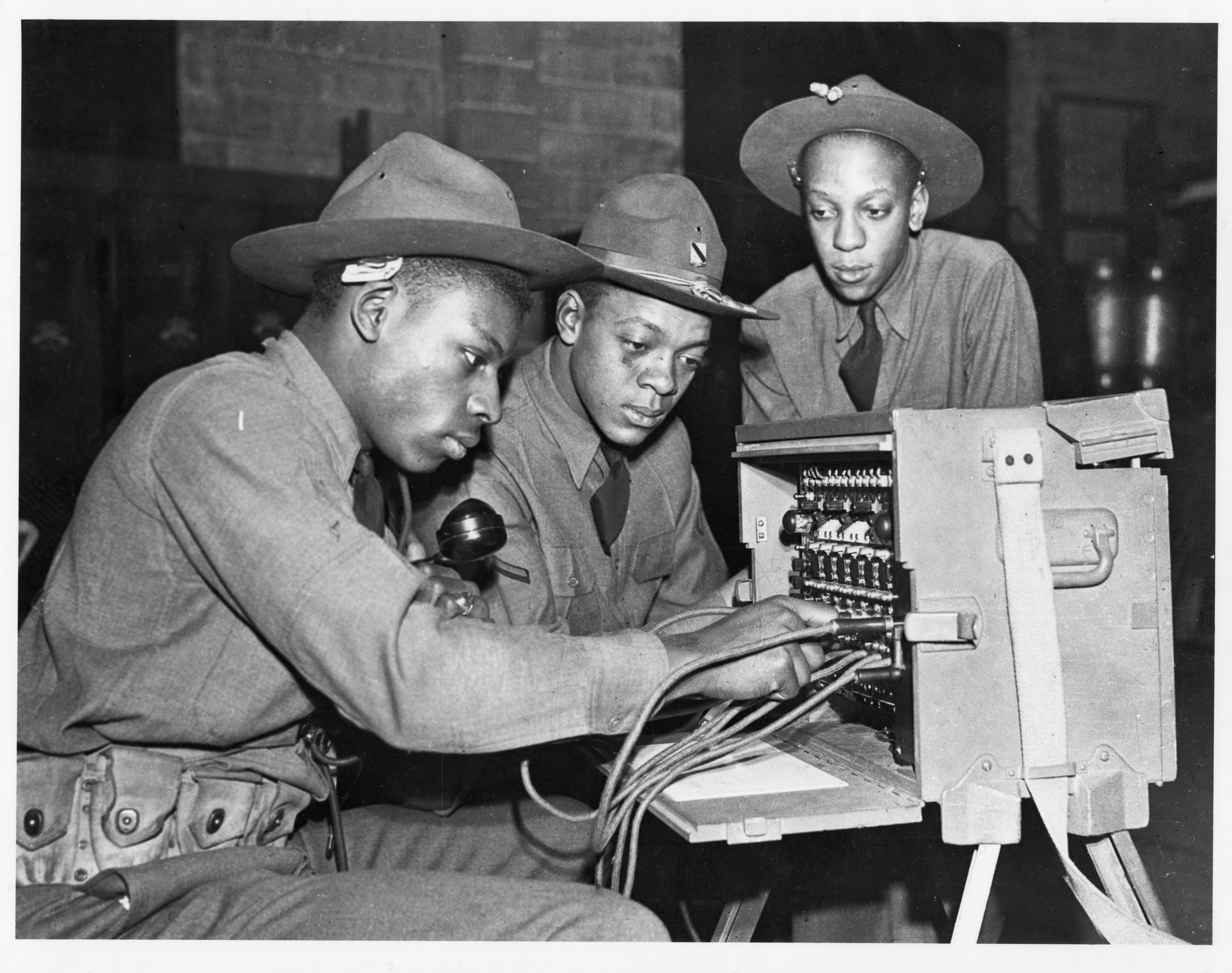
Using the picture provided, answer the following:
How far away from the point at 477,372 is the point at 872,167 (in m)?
1.53

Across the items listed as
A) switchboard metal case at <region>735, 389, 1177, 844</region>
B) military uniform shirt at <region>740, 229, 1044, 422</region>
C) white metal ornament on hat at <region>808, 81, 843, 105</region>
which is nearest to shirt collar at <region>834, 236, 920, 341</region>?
military uniform shirt at <region>740, 229, 1044, 422</region>

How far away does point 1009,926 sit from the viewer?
10.7 feet

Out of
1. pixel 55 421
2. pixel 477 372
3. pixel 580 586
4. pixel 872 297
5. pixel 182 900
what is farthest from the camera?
pixel 55 421

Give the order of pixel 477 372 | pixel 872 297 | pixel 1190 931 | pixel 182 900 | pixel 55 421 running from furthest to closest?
pixel 55 421 < pixel 872 297 < pixel 1190 931 < pixel 477 372 < pixel 182 900

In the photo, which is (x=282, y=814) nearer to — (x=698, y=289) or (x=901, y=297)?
(x=698, y=289)

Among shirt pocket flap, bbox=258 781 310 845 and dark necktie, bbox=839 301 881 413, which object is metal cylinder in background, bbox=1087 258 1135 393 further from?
shirt pocket flap, bbox=258 781 310 845

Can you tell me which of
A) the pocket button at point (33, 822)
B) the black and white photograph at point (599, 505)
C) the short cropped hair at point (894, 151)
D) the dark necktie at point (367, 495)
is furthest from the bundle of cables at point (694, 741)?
Result: the short cropped hair at point (894, 151)

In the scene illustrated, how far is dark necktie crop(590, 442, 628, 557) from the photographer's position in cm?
279

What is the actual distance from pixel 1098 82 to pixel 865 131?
1.84 metres

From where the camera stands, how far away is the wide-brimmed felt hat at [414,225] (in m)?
1.89

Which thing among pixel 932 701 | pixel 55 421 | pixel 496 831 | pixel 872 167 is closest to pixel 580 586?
pixel 496 831

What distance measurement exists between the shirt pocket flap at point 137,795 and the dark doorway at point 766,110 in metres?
2.54

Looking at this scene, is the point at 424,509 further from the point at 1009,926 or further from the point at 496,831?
the point at 1009,926

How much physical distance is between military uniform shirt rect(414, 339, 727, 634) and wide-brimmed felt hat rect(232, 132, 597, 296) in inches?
25.4
